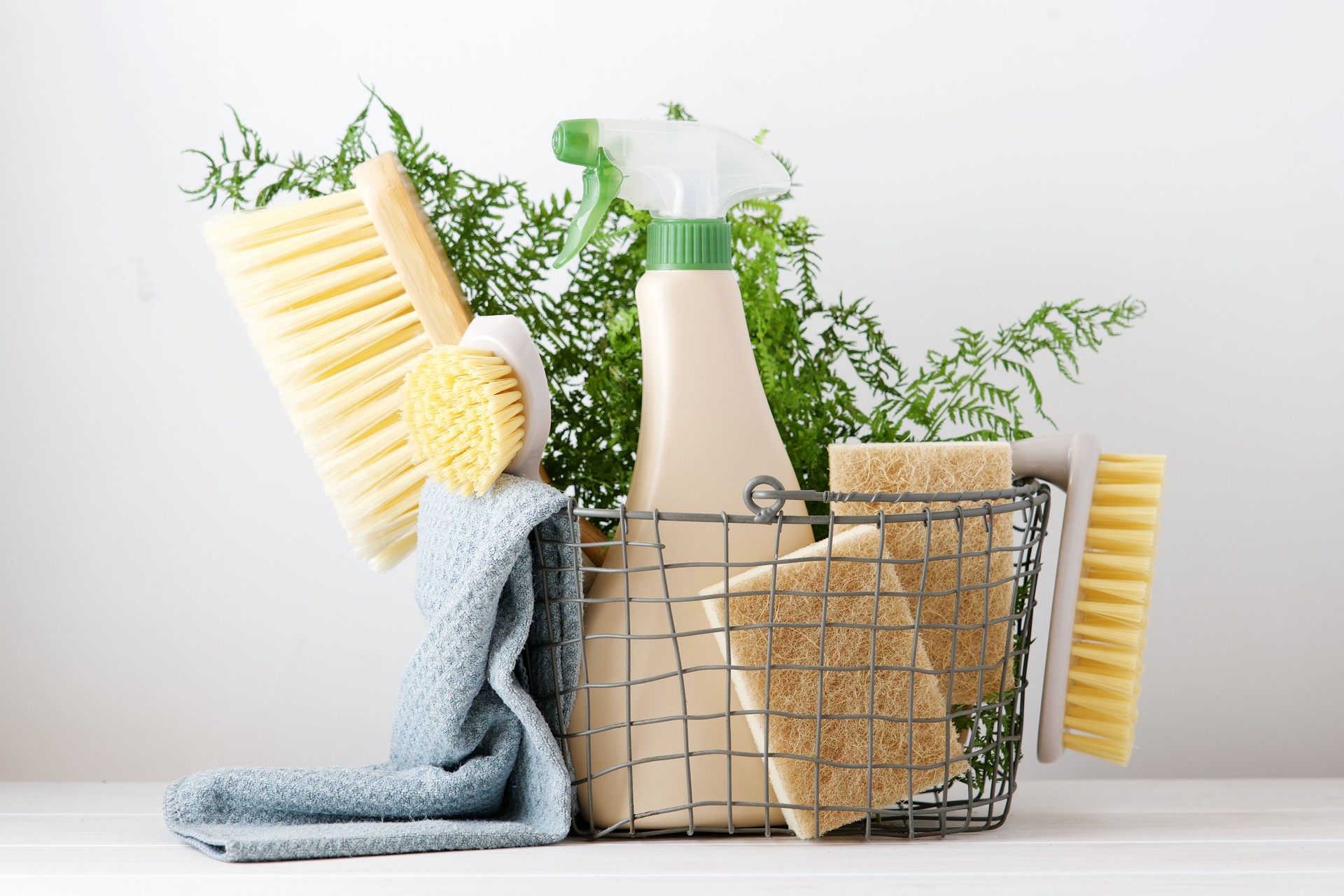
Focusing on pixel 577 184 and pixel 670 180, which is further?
pixel 577 184

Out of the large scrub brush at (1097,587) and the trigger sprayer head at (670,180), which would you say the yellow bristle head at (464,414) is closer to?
the trigger sprayer head at (670,180)

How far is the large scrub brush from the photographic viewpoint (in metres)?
0.52

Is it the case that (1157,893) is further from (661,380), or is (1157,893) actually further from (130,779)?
(130,779)

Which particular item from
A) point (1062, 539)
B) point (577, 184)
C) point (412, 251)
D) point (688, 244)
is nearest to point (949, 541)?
point (1062, 539)

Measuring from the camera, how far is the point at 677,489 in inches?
19.7

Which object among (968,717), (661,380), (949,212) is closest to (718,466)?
(661,380)

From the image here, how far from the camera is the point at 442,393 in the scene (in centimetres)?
48

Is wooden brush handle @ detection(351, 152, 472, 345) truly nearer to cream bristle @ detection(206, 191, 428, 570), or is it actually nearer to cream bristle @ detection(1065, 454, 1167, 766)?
cream bristle @ detection(206, 191, 428, 570)

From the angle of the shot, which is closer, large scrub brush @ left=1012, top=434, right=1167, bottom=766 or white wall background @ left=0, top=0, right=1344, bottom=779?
large scrub brush @ left=1012, top=434, right=1167, bottom=766

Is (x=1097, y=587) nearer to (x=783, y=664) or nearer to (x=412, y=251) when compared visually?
Result: (x=783, y=664)

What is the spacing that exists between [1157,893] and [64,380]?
71cm

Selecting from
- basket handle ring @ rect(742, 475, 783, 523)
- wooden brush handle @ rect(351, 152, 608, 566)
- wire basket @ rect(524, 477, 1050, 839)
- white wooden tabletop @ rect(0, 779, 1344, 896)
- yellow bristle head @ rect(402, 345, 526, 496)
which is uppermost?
wooden brush handle @ rect(351, 152, 608, 566)

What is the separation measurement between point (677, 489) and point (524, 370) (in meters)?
→ 0.08

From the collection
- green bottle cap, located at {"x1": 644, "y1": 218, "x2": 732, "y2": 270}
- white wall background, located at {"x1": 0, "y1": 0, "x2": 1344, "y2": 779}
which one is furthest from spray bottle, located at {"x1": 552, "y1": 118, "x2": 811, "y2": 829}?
white wall background, located at {"x1": 0, "y1": 0, "x2": 1344, "y2": 779}
